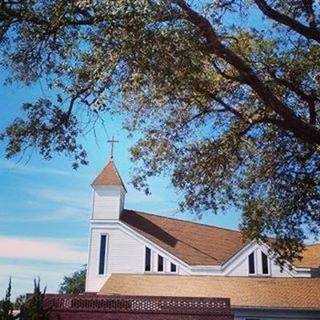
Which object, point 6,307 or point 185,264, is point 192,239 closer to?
point 185,264

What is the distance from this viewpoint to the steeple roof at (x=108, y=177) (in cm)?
4828

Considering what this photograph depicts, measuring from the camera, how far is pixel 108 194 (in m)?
47.8

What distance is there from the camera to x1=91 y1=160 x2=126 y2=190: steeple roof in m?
48.3

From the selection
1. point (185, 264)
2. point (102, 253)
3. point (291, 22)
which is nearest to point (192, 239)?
point (185, 264)

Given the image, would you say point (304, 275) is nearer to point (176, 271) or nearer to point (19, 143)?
point (176, 271)

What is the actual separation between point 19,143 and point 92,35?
353cm

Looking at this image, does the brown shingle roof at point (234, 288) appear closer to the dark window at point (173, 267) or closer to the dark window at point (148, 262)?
the dark window at point (173, 267)

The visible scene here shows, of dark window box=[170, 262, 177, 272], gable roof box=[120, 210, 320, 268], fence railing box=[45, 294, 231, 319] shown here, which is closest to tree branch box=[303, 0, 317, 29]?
fence railing box=[45, 294, 231, 319]

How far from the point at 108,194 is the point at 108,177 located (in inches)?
75.6

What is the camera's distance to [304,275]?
40594mm

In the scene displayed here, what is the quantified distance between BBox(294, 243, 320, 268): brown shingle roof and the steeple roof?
1751cm

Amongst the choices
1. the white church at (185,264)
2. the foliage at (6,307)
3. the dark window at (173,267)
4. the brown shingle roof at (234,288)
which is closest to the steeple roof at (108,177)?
the white church at (185,264)

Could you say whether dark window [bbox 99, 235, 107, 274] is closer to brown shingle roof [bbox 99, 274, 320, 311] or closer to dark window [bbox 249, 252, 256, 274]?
brown shingle roof [bbox 99, 274, 320, 311]

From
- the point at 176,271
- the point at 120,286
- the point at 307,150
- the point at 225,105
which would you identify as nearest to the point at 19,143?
the point at 225,105
